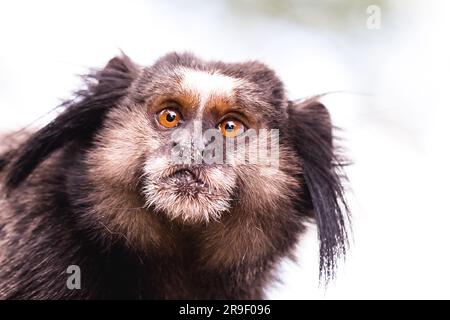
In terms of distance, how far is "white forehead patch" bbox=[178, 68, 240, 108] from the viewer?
4.72 metres

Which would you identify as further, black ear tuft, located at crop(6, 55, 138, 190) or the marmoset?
black ear tuft, located at crop(6, 55, 138, 190)

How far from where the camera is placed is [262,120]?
488cm

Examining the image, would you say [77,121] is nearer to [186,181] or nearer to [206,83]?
[206,83]

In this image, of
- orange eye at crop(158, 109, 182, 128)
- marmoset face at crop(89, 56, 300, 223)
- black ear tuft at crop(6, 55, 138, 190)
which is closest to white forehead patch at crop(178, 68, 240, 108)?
marmoset face at crop(89, 56, 300, 223)

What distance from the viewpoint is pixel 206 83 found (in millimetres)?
4777

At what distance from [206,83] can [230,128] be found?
0.29 metres

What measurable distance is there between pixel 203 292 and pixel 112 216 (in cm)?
71

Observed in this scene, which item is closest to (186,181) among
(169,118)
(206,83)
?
(169,118)

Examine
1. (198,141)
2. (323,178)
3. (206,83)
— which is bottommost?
(323,178)

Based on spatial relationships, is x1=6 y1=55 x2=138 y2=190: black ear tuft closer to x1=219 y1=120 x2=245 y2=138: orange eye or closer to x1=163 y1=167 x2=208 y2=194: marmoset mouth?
x1=219 y1=120 x2=245 y2=138: orange eye

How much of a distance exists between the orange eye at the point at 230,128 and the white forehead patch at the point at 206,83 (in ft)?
0.50

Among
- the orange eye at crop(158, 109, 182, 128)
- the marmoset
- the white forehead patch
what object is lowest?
the marmoset

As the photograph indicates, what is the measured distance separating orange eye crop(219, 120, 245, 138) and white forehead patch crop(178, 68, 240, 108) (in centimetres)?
15
